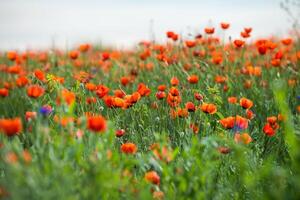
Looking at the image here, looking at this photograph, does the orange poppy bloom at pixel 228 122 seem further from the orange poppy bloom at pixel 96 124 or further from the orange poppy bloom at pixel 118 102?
the orange poppy bloom at pixel 96 124

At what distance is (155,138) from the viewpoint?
306 centimetres

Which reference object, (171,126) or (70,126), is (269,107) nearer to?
(171,126)

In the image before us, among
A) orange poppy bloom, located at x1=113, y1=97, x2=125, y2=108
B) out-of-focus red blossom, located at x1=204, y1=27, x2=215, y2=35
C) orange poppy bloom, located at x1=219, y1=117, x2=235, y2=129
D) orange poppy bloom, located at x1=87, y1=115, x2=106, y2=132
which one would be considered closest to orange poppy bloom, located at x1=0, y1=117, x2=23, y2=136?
orange poppy bloom, located at x1=87, y1=115, x2=106, y2=132

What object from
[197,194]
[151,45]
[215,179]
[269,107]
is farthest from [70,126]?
[151,45]

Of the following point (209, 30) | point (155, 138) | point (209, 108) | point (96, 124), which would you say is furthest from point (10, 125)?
point (209, 30)

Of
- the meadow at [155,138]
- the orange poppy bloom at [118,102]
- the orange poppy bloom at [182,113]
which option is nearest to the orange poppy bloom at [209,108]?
the meadow at [155,138]

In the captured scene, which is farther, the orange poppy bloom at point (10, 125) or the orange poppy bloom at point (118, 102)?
the orange poppy bloom at point (118, 102)

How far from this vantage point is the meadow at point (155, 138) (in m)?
1.97

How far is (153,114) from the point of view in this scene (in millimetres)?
3631

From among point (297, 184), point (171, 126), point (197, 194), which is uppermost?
point (297, 184)

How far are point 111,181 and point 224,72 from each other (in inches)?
109

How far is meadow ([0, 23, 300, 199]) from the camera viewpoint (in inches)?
77.5

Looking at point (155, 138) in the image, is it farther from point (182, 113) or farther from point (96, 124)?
point (96, 124)

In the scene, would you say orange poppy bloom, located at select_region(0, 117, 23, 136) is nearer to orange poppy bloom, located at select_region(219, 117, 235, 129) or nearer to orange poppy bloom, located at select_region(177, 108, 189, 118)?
orange poppy bloom, located at select_region(219, 117, 235, 129)
